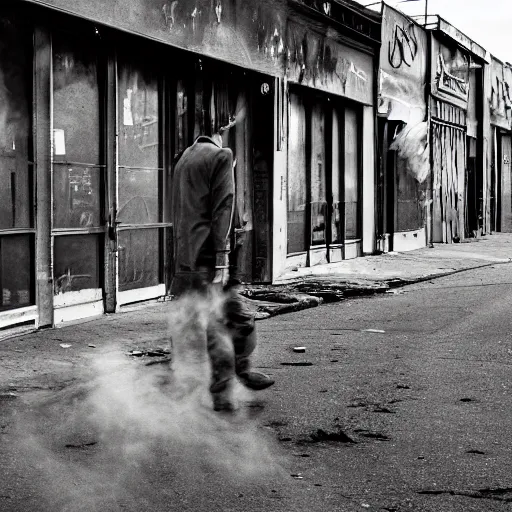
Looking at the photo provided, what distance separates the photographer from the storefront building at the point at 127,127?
29.7ft

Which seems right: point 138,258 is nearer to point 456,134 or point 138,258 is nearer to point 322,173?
point 322,173

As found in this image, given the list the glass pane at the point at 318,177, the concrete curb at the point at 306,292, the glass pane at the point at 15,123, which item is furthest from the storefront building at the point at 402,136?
the glass pane at the point at 15,123

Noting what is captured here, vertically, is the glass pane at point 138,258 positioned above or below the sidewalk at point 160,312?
above

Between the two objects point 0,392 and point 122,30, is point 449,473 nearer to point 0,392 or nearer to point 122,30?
point 0,392

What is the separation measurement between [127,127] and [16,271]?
2.57 m

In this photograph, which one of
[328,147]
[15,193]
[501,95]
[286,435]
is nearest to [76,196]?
[15,193]

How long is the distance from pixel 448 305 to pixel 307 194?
531 centimetres

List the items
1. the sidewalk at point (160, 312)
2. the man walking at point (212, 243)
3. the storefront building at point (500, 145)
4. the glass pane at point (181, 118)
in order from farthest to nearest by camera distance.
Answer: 1. the storefront building at point (500, 145)
2. the glass pane at point (181, 118)
3. the sidewalk at point (160, 312)
4. the man walking at point (212, 243)

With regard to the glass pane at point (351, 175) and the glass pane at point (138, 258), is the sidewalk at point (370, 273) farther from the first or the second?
the glass pane at point (138, 258)

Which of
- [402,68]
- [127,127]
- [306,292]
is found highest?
[402,68]

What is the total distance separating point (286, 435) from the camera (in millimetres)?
5398

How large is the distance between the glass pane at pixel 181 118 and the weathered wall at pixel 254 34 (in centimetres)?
53

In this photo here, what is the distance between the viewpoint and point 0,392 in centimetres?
655

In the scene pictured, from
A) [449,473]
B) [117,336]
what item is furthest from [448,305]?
[449,473]
